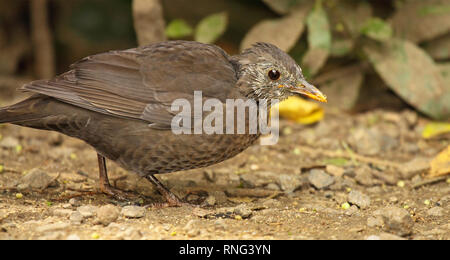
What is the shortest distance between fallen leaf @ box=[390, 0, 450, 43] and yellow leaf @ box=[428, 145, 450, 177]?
1868 mm

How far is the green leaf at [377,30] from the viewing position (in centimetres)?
634

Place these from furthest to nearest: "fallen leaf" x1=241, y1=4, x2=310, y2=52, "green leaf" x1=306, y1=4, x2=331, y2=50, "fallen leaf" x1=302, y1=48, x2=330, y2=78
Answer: "fallen leaf" x1=302, y1=48, x2=330, y2=78 → "fallen leaf" x1=241, y1=4, x2=310, y2=52 → "green leaf" x1=306, y1=4, x2=331, y2=50

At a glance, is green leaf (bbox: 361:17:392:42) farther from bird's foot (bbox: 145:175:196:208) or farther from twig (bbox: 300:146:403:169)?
Answer: bird's foot (bbox: 145:175:196:208)

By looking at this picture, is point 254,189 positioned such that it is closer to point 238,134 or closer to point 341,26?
point 238,134

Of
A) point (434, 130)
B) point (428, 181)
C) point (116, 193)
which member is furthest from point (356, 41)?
point (116, 193)

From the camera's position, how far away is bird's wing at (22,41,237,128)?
14.0 feet

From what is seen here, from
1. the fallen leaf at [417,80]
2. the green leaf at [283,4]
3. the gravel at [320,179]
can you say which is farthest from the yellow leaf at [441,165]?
the green leaf at [283,4]

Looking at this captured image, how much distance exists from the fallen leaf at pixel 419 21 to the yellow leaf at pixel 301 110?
1.22 m

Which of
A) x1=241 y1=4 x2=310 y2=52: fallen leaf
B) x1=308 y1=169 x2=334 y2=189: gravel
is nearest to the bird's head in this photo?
x1=308 y1=169 x2=334 y2=189: gravel

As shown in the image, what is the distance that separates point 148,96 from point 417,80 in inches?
132

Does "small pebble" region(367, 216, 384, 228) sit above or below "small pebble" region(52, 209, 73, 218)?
below

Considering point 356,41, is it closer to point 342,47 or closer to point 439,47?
point 342,47

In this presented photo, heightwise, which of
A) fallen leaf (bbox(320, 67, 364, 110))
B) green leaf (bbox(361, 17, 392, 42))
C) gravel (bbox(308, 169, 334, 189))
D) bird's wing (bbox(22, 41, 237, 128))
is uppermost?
green leaf (bbox(361, 17, 392, 42))

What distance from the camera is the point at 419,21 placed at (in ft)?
22.3
